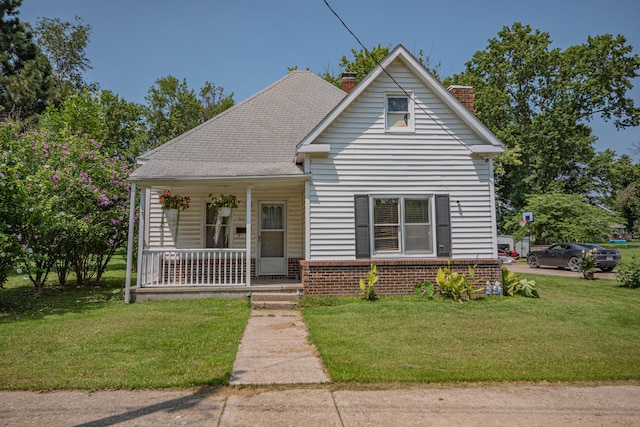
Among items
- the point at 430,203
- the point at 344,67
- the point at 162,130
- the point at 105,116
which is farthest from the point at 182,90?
the point at 430,203

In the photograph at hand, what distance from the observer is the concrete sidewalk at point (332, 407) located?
346 centimetres

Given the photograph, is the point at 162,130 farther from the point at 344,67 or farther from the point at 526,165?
the point at 526,165

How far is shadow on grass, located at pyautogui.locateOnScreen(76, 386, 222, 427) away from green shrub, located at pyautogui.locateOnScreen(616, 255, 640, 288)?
14.2 metres

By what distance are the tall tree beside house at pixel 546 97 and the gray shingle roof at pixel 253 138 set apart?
79.6ft

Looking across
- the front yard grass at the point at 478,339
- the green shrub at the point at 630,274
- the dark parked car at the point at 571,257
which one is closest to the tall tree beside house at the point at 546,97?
the dark parked car at the point at 571,257

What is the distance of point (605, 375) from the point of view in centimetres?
462

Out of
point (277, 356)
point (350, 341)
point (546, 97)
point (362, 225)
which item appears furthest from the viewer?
point (546, 97)

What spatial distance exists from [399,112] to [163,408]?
9.08 m

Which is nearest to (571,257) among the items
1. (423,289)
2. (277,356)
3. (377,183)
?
(423,289)

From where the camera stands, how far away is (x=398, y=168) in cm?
1037

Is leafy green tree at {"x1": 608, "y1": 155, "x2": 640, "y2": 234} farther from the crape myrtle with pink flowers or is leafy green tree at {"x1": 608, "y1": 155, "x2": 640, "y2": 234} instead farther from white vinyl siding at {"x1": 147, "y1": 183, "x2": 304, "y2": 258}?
the crape myrtle with pink flowers

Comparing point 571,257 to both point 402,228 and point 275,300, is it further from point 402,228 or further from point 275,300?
point 275,300

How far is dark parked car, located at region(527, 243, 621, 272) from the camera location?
17984 millimetres

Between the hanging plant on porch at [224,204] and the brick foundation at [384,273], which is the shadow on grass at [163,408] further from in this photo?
the hanging plant on porch at [224,204]
